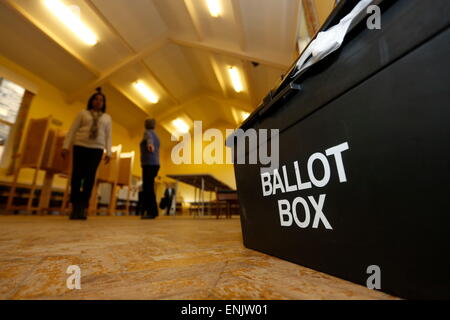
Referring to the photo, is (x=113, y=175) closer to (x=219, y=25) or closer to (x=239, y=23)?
(x=219, y=25)

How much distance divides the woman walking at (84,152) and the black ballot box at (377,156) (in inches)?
86.6

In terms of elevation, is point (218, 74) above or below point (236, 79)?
above

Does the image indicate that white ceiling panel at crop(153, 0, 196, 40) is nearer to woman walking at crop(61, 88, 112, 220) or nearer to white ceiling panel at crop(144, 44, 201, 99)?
white ceiling panel at crop(144, 44, 201, 99)

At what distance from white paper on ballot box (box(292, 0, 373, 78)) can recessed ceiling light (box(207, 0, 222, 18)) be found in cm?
384

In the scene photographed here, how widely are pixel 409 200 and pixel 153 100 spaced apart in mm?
7130

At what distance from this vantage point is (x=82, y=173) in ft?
7.11

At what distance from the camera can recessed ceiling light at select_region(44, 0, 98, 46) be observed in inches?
142

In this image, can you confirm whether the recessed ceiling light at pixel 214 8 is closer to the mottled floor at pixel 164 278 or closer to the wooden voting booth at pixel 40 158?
the wooden voting booth at pixel 40 158

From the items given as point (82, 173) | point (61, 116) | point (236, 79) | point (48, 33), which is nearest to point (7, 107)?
point (61, 116)

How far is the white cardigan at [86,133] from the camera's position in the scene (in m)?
2.19

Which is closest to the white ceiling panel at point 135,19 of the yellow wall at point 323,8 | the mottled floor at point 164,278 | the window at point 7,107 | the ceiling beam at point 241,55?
the ceiling beam at point 241,55

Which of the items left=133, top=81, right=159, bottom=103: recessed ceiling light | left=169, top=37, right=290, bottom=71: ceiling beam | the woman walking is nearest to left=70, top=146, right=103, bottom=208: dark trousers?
the woman walking

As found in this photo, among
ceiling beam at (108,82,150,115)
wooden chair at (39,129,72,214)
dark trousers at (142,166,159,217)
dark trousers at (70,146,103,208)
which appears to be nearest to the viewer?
dark trousers at (70,146,103,208)

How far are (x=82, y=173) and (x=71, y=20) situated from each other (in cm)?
342
